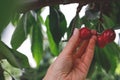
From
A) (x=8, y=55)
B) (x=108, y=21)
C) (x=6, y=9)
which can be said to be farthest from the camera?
(x=108, y=21)

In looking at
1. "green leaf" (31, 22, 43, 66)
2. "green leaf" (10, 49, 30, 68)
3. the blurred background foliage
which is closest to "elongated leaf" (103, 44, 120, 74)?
the blurred background foliage

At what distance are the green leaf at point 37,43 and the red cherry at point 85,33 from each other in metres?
0.46

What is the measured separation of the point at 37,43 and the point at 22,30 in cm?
16

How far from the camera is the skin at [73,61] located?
810mm

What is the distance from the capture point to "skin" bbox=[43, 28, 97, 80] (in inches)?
31.9

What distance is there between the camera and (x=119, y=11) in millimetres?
1026

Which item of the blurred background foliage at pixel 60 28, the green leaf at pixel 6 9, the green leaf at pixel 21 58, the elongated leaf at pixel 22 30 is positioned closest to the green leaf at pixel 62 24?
the blurred background foliage at pixel 60 28

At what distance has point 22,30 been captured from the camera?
3.81ft

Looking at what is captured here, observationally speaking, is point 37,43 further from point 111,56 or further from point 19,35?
point 111,56

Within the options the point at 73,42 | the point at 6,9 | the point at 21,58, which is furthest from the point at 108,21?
the point at 6,9

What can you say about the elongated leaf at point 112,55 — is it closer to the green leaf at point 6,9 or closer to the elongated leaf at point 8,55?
the elongated leaf at point 8,55

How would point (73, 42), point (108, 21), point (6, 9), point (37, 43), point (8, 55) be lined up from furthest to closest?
point (37, 43)
point (108, 21)
point (73, 42)
point (8, 55)
point (6, 9)

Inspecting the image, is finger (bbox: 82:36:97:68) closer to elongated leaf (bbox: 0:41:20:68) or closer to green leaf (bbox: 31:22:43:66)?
elongated leaf (bbox: 0:41:20:68)

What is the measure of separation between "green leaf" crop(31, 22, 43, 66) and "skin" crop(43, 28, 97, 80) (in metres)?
0.42
